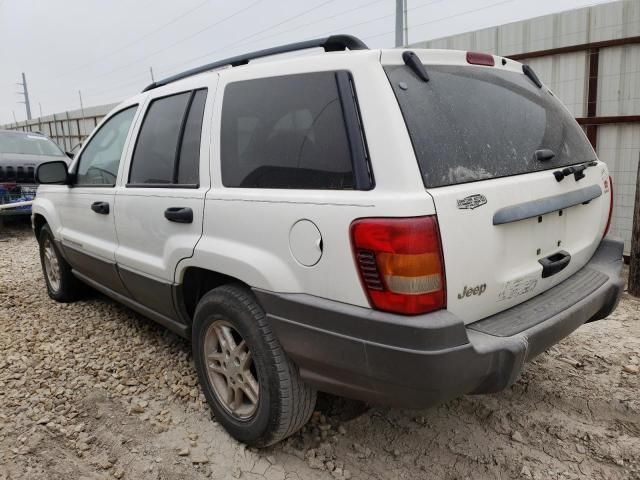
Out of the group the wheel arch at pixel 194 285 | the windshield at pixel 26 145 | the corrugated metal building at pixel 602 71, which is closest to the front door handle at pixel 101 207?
the wheel arch at pixel 194 285

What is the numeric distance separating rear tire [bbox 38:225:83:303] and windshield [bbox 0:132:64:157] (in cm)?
520

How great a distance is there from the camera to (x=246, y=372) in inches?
92.2

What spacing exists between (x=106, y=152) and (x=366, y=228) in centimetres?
254

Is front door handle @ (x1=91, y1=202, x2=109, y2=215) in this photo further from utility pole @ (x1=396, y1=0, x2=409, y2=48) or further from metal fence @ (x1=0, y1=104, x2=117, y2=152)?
metal fence @ (x1=0, y1=104, x2=117, y2=152)

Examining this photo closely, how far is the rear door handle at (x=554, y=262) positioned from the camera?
218cm

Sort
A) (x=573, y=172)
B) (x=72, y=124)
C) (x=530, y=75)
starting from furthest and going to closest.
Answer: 1. (x=72, y=124)
2. (x=530, y=75)
3. (x=573, y=172)

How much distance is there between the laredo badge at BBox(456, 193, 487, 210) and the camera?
180 centimetres

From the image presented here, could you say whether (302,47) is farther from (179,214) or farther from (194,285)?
(194,285)

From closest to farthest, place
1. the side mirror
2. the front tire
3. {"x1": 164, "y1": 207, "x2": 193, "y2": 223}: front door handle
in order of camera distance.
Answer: the front tire, {"x1": 164, "y1": 207, "x2": 193, "y2": 223}: front door handle, the side mirror

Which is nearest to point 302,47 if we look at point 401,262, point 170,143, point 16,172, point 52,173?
point 170,143

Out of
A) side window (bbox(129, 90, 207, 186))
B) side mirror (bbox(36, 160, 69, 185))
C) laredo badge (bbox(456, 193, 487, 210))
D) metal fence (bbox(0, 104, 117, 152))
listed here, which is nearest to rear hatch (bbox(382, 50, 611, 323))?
laredo badge (bbox(456, 193, 487, 210))

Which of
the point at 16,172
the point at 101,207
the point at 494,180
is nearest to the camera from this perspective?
the point at 494,180

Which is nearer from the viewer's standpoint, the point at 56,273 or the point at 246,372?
the point at 246,372

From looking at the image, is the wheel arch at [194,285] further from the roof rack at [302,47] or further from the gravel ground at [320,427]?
the roof rack at [302,47]
